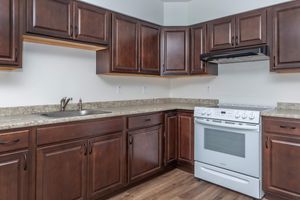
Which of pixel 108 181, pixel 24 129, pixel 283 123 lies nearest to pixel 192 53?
pixel 283 123

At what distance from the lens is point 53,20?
7.23 feet

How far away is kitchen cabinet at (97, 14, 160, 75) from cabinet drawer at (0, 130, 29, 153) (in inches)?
52.1

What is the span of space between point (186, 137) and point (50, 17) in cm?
225

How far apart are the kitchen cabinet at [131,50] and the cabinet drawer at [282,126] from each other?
170 centimetres

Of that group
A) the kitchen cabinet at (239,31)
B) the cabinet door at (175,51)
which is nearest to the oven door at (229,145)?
the cabinet door at (175,51)

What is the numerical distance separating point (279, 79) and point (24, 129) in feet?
9.59

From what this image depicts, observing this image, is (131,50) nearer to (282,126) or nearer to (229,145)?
(229,145)

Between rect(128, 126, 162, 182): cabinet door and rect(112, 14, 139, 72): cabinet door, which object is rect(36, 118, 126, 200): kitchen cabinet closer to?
rect(128, 126, 162, 182): cabinet door

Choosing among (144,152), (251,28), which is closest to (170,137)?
(144,152)

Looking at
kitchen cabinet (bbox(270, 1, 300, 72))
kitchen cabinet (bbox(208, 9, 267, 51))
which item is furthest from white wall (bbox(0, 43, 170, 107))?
kitchen cabinet (bbox(270, 1, 300, 72))

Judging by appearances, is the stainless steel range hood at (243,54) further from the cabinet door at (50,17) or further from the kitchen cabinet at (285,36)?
the cabinet door at (50,17)

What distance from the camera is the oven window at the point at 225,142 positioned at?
2.56 m

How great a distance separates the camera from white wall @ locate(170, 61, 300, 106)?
9.17 ft

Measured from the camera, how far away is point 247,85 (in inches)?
124
